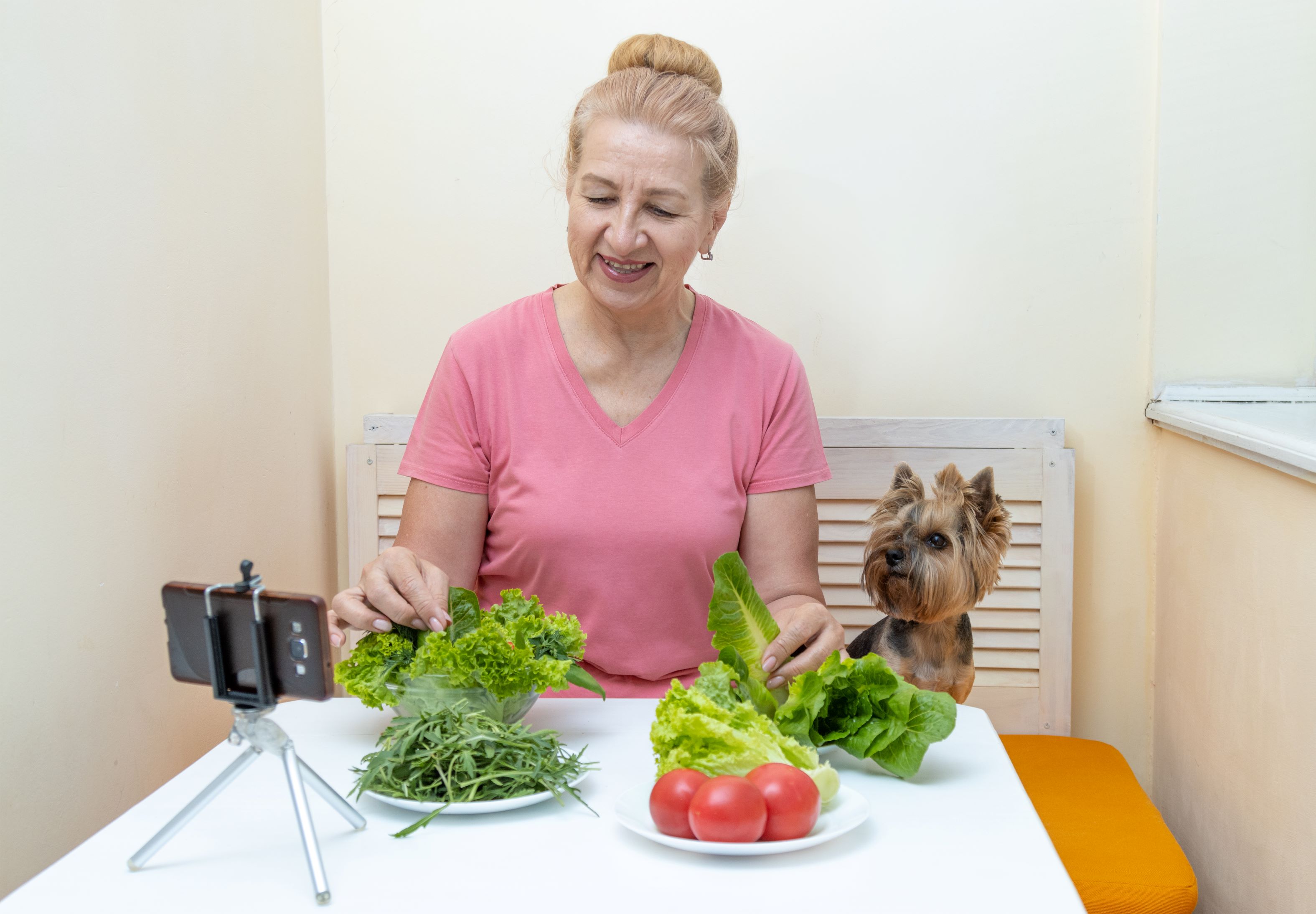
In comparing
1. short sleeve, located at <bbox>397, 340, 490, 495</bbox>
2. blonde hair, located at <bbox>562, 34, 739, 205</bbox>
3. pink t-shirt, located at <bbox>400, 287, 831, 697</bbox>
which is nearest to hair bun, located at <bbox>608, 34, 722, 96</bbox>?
blonde hair, located at <bbox>562, 34, 739, 205</bbox>

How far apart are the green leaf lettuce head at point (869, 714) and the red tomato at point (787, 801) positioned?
21cm

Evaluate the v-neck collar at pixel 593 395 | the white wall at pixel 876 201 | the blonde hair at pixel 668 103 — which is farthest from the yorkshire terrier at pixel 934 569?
the blonde hair at pixel 668 103

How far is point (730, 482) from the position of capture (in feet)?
5.99

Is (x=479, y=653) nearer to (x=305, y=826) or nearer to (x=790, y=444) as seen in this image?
(x=305, y=826)

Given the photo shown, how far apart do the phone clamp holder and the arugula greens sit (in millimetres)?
94

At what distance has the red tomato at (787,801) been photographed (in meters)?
1.01

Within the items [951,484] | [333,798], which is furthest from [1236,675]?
[333,798]

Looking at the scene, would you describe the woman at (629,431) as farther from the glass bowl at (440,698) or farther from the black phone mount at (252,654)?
the black phone mount at (252,654)

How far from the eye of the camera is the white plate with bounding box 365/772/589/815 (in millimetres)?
1102

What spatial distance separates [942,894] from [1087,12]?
1.92 metres

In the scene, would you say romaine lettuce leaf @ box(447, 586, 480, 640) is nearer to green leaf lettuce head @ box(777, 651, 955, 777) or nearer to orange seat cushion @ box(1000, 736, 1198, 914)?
green leaf lettuce head @ box(777, 651, 955, 777)

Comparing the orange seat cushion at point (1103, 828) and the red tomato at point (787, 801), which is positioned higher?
the red tomato at point (787, 801)

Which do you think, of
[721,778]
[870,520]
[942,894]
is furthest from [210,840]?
[870,520]

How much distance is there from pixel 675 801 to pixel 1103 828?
1.07 meters
